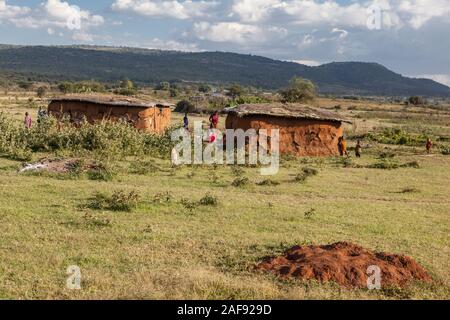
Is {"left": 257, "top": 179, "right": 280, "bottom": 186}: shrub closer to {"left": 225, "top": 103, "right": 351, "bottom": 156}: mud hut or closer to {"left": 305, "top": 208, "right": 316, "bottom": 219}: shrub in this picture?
{"left": 305, "top": 208, "right": 316, "bottom": 219}: shrub

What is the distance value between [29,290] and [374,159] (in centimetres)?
1996

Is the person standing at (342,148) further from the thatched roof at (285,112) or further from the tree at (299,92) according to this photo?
the tree at (299,92)

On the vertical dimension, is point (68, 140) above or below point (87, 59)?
below

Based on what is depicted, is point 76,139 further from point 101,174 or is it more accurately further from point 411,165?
point 411,165

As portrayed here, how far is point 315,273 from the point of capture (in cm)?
773

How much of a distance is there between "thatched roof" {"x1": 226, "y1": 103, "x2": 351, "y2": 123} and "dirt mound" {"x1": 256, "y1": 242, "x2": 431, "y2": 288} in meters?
15.8

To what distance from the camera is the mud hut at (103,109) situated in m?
26.0

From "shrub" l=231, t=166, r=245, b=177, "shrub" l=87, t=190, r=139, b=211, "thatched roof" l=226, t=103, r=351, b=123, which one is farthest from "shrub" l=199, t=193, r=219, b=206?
"thatched roof" l=226, t=103, r=351, b=123

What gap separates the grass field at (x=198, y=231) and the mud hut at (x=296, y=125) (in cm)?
629

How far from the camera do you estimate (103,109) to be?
26141mm

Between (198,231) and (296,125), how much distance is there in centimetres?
1504
